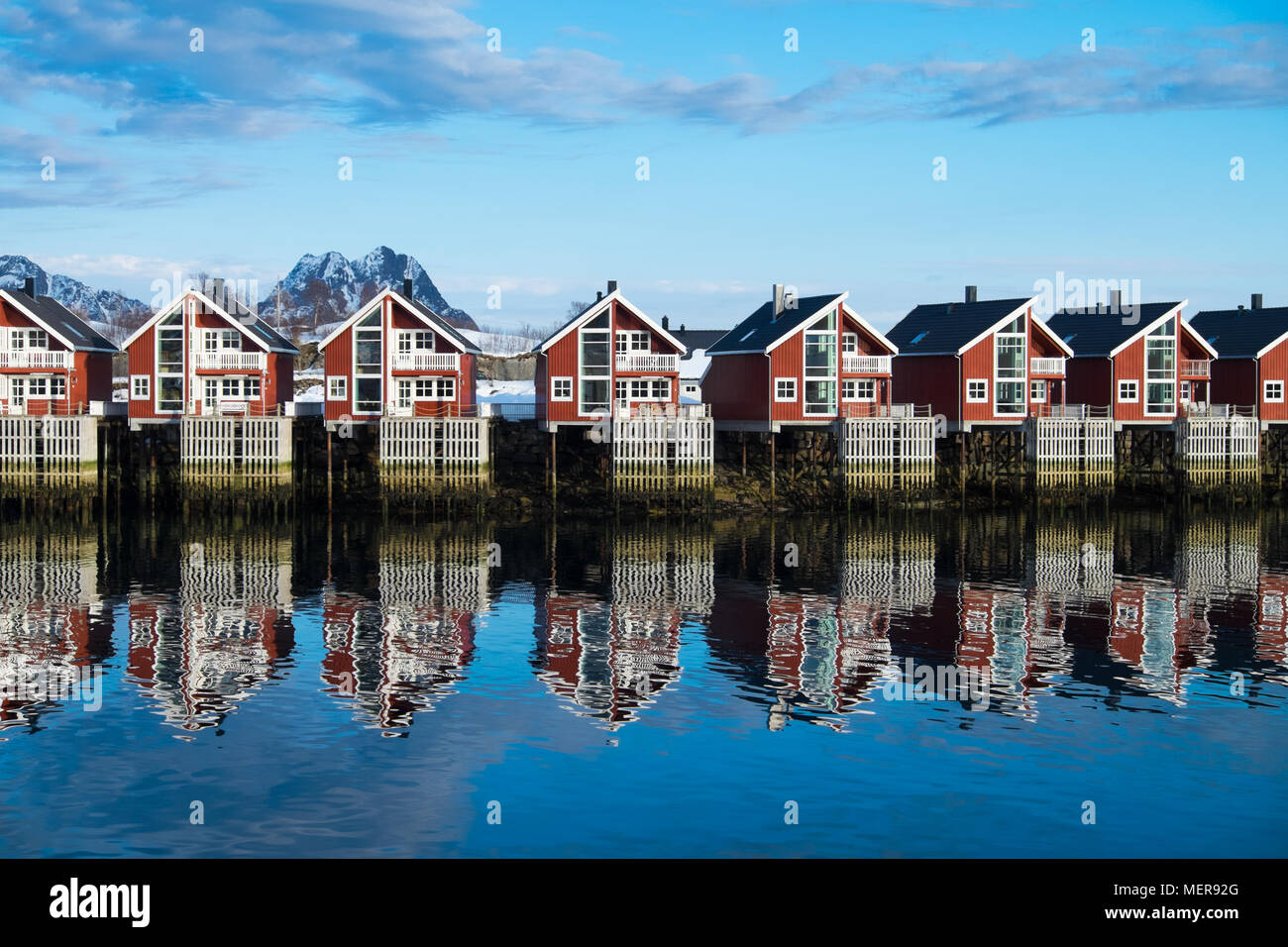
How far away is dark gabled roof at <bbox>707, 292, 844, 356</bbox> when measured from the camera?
68.4m

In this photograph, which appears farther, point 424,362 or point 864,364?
point 864,364

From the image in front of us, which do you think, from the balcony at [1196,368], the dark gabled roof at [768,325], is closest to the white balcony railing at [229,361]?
the dark gabled roof at [768,325]

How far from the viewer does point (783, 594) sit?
139ft

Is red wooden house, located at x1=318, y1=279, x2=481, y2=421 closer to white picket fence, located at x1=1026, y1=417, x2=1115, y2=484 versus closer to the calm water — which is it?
the calm water

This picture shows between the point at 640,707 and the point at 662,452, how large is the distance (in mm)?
37990

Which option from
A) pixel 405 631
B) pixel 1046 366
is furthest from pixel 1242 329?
pixel 405 631

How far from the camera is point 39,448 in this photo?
6619 centimetres

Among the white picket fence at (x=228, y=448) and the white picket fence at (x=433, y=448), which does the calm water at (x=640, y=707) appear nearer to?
the white picket fence at (x=228, y=448)

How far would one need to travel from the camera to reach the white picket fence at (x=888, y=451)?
67.4 meters

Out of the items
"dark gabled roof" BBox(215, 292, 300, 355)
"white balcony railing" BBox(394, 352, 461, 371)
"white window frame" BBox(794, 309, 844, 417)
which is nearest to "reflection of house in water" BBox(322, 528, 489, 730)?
"white balcony railing" BBox(394, 352, 461, 371)

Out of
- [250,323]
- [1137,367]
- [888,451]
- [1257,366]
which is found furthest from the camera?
[1257,366]

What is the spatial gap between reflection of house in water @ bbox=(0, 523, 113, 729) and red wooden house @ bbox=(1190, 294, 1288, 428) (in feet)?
210

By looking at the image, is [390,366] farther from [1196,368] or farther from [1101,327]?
[1196,368]

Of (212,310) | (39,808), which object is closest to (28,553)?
(212,310)
